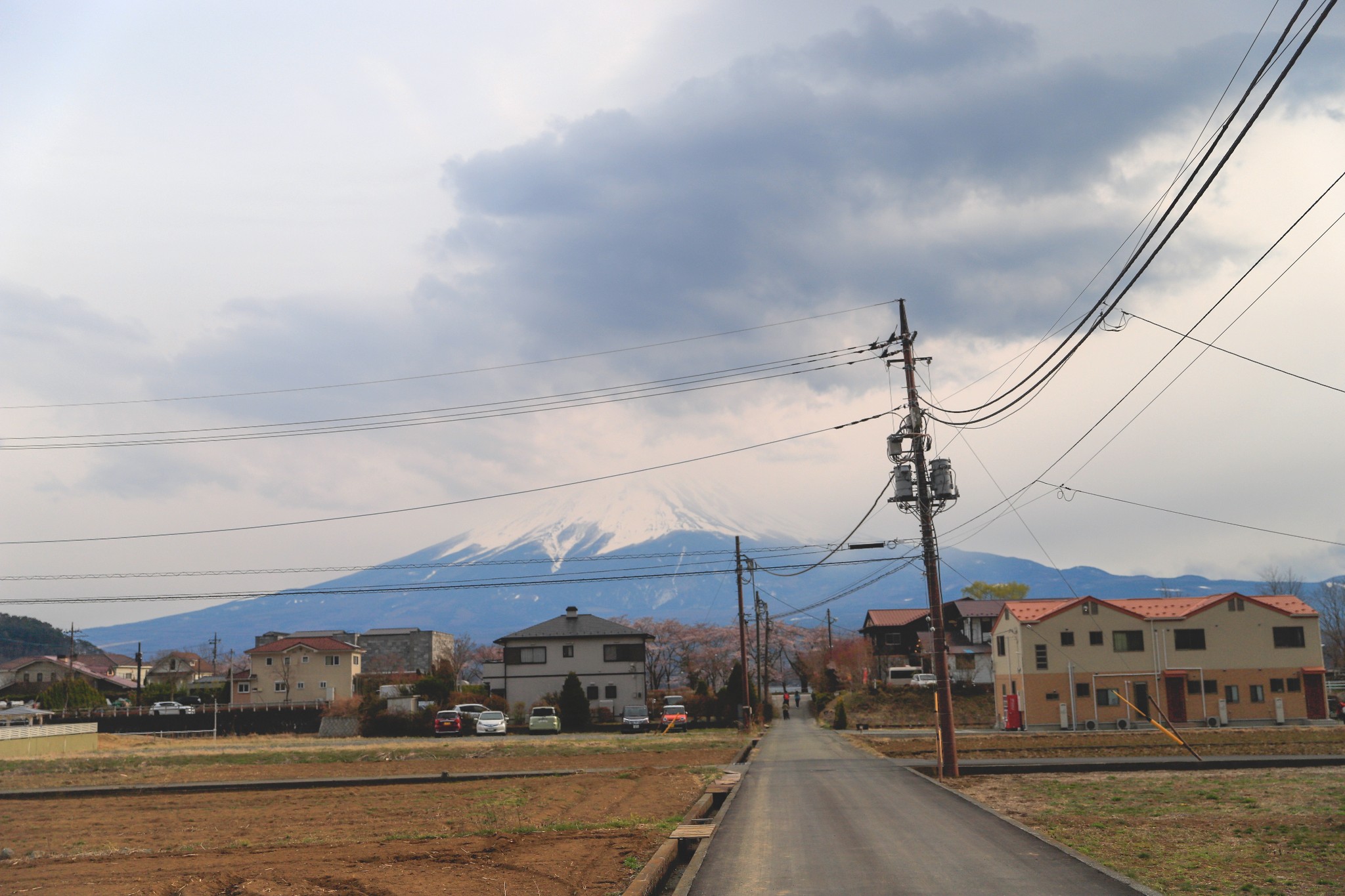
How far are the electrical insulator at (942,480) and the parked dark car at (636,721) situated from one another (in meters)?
31.0

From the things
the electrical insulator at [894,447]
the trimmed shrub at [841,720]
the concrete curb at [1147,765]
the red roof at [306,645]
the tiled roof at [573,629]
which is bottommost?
the trimmed shrub at [841,720]

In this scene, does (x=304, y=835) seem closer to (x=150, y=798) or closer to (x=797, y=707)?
(x=150, y=798)

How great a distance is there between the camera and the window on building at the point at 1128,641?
157 feet

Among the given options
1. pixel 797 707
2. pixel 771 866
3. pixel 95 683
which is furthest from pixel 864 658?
pixel 771 866

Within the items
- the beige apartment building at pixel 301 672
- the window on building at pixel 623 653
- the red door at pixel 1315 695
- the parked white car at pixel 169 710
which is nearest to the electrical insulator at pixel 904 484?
the red door at pixel 1315 695

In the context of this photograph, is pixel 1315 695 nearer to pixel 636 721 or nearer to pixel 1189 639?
pixel 1189 639

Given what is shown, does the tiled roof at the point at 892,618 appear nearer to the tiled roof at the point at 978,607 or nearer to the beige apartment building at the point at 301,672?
the tiled roof at the point at 978,607

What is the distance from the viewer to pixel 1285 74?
9.41 metres

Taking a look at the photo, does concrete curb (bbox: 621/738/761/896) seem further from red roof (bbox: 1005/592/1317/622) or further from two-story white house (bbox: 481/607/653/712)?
two-story white house (bbox: 481/607/653/712)

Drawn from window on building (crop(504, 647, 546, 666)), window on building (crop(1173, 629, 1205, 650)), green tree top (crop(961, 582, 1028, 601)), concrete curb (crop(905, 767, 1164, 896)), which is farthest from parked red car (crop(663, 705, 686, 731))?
green tree top (crop(961, 582, 1028, 601))

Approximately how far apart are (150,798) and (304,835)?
30.9ft

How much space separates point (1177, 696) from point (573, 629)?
36.3 metres

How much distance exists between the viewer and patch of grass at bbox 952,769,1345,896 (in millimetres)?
10641

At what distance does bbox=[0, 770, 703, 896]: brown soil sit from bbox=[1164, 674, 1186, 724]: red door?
33.7 m
